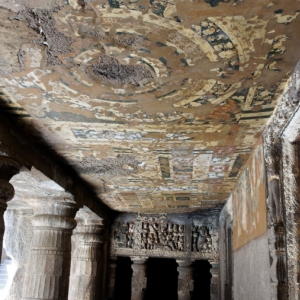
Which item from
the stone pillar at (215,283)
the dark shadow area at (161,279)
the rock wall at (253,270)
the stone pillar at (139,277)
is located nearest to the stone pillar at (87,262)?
the stone pillar at (139,277)

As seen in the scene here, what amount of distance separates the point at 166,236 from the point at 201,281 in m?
3.65

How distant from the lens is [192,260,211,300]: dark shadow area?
492 inches

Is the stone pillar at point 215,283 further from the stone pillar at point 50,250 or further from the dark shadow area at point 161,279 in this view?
the stone pillar at point 50,250

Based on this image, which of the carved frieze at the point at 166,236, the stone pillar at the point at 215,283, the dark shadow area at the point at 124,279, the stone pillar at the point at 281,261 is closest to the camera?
the stone pillar at the point at 281,261

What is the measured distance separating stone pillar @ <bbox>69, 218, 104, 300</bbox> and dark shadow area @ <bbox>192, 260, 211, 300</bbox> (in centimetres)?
424

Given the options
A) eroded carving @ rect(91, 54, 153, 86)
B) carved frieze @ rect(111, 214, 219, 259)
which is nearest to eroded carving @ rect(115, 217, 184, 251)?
carved frieze @ rect(111, 214, 219, 259)

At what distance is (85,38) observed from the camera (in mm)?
2578

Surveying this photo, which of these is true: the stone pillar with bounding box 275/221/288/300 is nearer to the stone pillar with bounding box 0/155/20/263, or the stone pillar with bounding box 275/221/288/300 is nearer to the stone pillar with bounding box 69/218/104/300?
the stone pillar with bounding box 0/155/20/263

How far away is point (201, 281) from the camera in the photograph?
12.6 metres

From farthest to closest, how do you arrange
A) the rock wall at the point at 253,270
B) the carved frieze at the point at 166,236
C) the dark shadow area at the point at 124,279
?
the dark shadow area at the point at 124,279
the carved frieze at the point at 166,236
the rock wall at the point at 253,270

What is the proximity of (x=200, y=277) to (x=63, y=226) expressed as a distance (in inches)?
302

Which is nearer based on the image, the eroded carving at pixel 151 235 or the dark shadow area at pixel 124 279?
the eroded carving at pixel 151 235

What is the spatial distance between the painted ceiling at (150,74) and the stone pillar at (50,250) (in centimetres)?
124

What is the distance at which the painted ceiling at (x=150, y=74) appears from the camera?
7.70 ft
